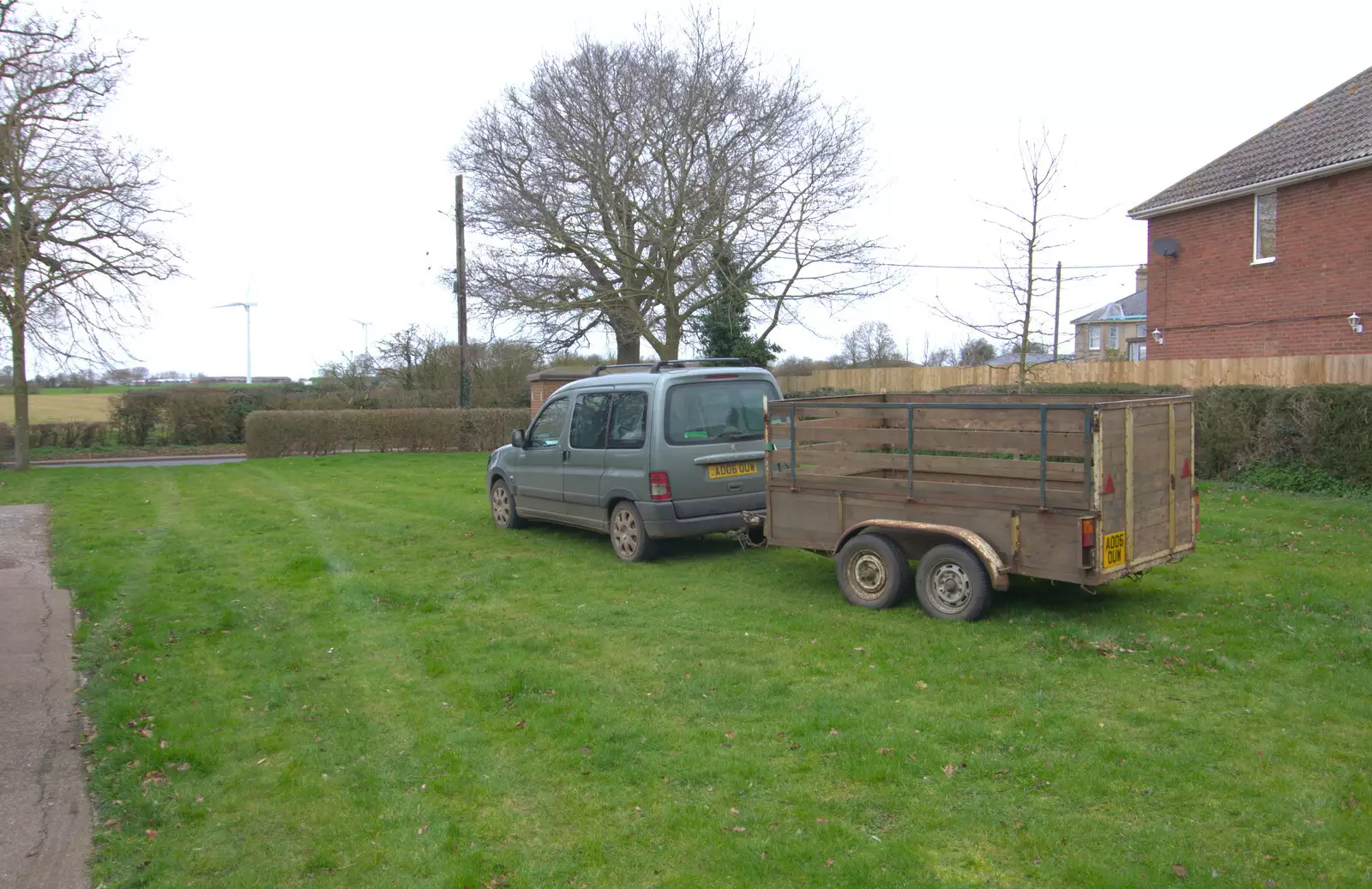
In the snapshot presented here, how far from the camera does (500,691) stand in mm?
6094

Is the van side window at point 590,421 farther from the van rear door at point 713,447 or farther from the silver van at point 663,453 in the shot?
the van rear door at point 713,447

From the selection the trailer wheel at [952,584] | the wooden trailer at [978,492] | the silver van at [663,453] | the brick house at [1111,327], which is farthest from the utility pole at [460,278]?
the brick house at [1111,327]

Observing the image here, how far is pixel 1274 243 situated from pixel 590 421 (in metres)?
16.8

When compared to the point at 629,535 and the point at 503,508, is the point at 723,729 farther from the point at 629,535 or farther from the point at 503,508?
the point at 503,508

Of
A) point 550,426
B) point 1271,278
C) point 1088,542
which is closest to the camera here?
point 1088,542

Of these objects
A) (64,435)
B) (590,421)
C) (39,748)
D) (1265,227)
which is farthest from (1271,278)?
(64,435)

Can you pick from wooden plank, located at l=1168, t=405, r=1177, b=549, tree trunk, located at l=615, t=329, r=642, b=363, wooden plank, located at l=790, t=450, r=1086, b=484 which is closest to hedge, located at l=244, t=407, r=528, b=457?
tree trunk, located at l=615, t=329, r=642, b=363

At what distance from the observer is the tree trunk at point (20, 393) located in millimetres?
22894

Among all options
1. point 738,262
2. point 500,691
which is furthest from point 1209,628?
point 738,262

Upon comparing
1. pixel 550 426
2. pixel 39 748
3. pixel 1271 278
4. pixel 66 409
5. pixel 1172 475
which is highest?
pixel 1271 278

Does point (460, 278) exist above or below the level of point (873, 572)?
above

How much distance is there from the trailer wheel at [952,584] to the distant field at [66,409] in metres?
30.5

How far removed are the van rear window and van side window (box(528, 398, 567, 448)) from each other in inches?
76.1

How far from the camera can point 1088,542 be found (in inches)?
263
